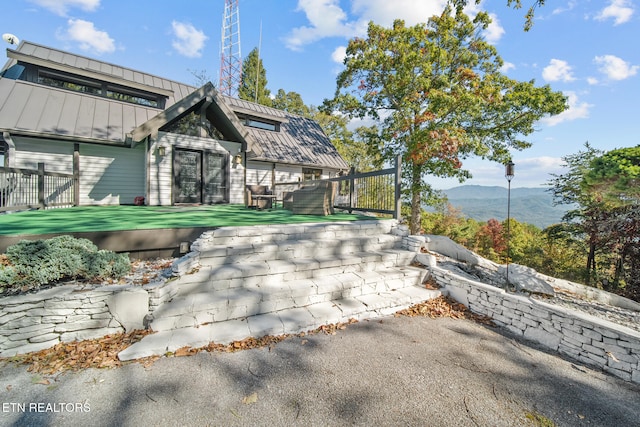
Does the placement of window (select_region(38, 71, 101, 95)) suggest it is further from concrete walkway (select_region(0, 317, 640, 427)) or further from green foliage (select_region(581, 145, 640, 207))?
green foliage (select_region(581, 145, 640, 207))

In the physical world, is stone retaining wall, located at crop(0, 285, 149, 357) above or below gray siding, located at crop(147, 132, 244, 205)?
below

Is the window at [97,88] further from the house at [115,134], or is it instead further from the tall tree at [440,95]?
the tall tree at [440,95]

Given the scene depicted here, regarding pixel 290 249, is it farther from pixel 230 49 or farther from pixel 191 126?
pixel 230 49

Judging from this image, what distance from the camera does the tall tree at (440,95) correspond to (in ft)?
31.2

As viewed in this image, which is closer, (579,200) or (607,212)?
(607,212)

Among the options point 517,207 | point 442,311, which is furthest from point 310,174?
point 517,207

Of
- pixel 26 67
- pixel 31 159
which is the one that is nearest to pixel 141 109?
pixel 26 67

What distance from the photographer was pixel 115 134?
843cm

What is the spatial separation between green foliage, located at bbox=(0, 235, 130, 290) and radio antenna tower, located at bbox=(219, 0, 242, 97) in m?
24.3

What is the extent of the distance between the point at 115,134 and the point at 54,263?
7834 millimetres

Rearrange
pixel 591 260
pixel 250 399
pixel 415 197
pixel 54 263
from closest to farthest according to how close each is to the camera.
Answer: pixel 250 399
pixel 54 263
pixel 591 260
pixel 415 197

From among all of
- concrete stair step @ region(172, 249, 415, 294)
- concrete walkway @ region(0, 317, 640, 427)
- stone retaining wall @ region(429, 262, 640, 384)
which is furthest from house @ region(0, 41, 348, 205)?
stone retaining wall @ region(429, 262, 640, 384)

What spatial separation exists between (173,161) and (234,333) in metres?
7.49

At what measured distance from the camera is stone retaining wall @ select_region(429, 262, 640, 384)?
2.42 m
